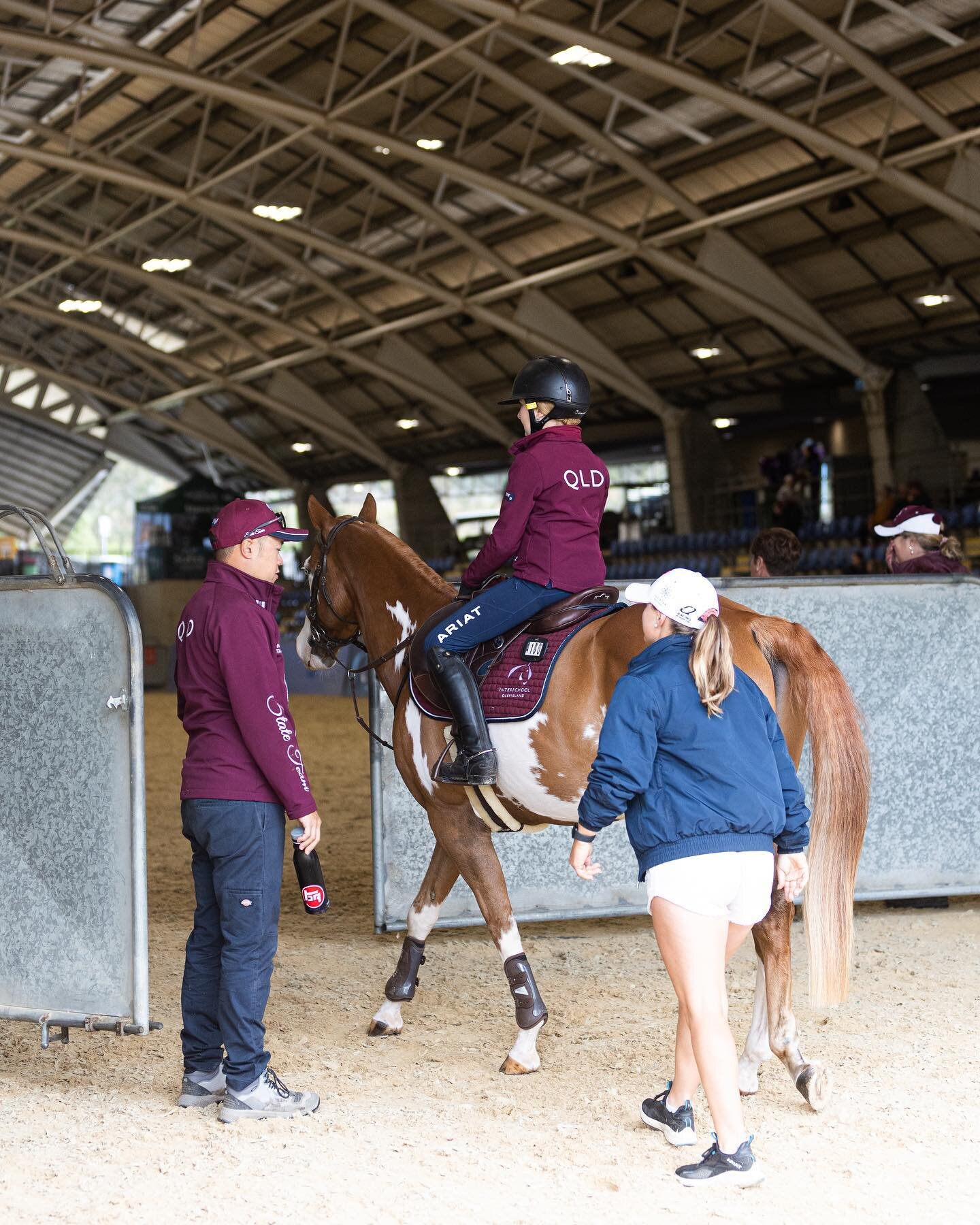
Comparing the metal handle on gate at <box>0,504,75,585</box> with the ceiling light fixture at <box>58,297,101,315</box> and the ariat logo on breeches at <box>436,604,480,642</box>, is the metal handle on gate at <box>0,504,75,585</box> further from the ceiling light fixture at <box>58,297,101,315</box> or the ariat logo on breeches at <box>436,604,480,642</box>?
the ceiling light fixture at <box>58,297,101,315</box>

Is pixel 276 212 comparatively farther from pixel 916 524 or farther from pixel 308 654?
pixel 308 654

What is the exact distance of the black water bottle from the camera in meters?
3.97

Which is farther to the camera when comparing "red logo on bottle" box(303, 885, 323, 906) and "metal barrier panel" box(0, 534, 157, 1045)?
"metal barrier panel" box(0, 534, 157, 1045)

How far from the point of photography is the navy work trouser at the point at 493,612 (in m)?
4.60

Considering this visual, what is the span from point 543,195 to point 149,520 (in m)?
17.8

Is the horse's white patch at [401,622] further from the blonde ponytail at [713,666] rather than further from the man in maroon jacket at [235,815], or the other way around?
the blonde ponytail at [713,666]

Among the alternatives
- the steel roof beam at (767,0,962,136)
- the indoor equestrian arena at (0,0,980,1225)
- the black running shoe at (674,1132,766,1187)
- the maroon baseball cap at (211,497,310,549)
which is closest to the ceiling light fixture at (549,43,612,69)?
the steel roof beam at (767,0,962,136)

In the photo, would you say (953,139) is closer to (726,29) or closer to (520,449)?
(726,29)

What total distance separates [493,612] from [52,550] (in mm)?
1520

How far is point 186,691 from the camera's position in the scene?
4.09 m

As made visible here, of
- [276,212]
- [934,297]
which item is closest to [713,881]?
[934,297]

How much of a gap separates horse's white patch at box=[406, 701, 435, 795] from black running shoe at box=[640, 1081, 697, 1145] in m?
1.42

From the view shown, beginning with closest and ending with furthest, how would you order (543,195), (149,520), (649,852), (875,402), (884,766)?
1. (649,852)
2. (884,766)
3. (543,195)
4. (875,402)
5. (149,520)

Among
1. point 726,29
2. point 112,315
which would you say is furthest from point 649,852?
point 112,315
